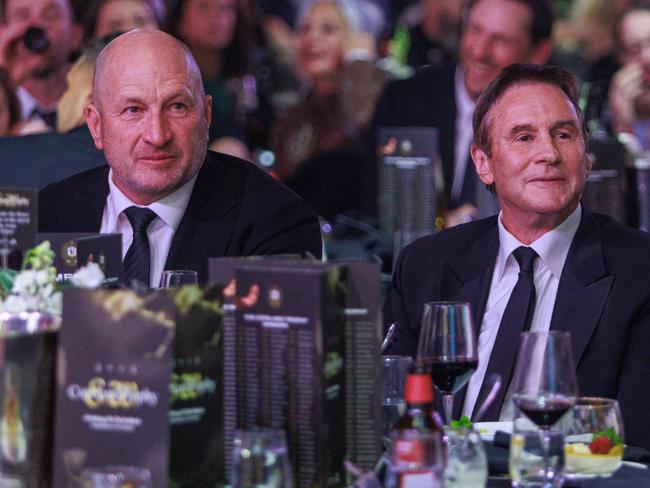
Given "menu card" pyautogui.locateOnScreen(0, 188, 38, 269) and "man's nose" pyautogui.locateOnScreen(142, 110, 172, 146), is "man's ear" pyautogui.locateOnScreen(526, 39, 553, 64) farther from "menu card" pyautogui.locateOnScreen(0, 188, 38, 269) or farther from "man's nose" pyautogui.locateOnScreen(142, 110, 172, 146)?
"menu card" pyautogui.locateOnScreen(0, 188, 38, 269)

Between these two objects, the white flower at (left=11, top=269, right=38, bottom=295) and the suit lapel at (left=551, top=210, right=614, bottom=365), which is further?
the suit lapel at (left=551, top=210, right=614, bottom=365)

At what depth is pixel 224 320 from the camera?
1870mm

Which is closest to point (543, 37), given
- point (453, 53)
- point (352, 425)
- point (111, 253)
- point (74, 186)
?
point (453, 53)

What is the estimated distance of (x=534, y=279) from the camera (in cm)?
292

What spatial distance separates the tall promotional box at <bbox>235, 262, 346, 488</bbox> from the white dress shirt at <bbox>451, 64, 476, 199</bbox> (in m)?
3.56

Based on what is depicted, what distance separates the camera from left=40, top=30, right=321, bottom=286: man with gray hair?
3037 mm

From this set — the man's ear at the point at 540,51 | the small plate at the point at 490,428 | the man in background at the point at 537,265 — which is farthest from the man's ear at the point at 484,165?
the man's ear at the point at 540,51

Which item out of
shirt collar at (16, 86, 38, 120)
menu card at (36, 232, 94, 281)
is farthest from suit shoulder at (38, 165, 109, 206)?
shirt collar at (16, 86, 38, 120)

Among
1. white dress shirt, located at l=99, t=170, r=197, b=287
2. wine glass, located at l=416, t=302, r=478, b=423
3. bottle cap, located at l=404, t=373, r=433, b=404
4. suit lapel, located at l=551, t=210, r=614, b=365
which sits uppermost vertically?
white dress shirt, located at l=99, t=170, r=197, b=287

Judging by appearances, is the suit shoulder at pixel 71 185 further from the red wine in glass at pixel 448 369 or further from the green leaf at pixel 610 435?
the green leaf at pixel 610 435

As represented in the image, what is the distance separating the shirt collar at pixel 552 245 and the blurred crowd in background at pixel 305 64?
163 centimetres

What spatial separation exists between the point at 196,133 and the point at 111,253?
0.75m

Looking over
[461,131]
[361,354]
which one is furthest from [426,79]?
[361,354]

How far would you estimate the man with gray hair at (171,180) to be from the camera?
3.04 meters
